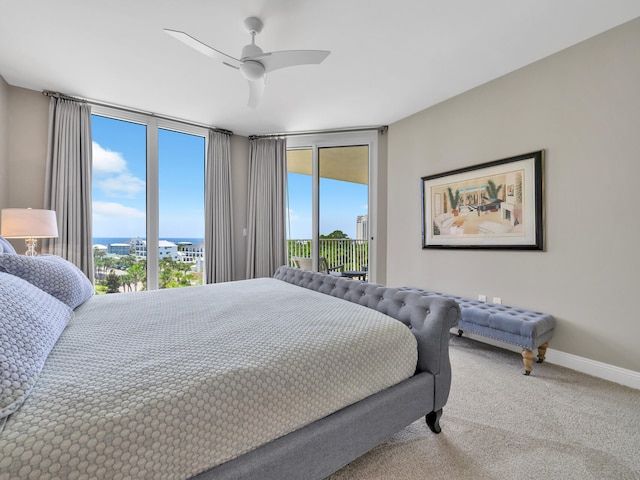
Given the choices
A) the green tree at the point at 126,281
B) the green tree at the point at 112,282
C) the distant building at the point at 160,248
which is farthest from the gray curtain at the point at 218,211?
the green tree at the point at 112,282

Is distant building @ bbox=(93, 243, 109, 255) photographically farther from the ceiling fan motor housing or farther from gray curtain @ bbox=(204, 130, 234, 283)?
the ceiling fan motor housing

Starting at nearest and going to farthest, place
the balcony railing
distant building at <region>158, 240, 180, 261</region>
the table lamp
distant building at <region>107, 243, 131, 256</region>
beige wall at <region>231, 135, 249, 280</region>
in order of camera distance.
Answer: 1. the table lamp
2. distant building at <region>107, 243, 131, 256</region>
3. distant building at <region>158, 240, 180, 261</region>
4. beige wall at <region>231, 135, 249, 280</region>
5. the balcony railing

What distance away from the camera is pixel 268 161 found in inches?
174

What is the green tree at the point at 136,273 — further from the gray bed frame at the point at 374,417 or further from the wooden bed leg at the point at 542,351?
the wooden bed leg at the point at 542,351

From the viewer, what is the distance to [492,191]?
2.83 m

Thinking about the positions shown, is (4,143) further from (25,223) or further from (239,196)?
(239,196)

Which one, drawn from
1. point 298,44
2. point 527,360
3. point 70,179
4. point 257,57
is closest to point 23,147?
point 70,179

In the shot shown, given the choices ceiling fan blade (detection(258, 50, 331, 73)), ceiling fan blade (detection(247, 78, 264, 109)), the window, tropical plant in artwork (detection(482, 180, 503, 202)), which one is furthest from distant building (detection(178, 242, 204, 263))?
tropical plant in artwork (detection(482, 180, 503, 202))

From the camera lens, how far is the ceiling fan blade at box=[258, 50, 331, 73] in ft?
6.50

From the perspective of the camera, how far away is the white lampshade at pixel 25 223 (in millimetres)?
2422

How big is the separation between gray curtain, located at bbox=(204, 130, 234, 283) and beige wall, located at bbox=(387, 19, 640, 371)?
10.5ft

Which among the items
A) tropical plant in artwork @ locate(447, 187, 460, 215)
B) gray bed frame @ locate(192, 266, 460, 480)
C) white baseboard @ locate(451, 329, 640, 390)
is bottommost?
white baseboard @ locate(451, 329, 640, 390)

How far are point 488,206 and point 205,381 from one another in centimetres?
299

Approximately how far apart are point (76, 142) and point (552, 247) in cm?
507
